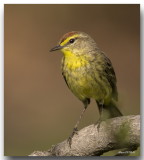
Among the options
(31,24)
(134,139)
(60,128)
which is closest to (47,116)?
(60,128)

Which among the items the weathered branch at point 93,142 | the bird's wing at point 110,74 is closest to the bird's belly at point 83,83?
the bird's wing at point 110,74

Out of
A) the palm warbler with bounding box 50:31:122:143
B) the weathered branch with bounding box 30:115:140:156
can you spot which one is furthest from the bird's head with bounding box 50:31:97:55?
the weathered branch with bounding box 30:115:140:156

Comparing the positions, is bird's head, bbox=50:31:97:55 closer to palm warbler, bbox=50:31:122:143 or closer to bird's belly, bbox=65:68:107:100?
palm warbler, bbox=50:31:122:143

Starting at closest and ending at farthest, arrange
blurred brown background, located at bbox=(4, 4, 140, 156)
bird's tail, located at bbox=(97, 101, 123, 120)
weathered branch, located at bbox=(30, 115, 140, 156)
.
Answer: weathered branch, located at bbox=(30, 115, 140, 156) → bird's tail, located at bbox=(97, 101, 123, 120) → blurred brown background, located at bbox=(4, 4, 140, 156)

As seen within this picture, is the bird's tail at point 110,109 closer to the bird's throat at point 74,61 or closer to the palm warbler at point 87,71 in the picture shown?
the palm warbler at point 87,71

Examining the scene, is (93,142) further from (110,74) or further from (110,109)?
(110,74)

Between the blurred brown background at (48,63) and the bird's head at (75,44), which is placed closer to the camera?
the bird's head at (75,44)

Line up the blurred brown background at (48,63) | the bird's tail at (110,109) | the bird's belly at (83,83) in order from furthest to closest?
1. the blurred brown background at (48,63)
2. the bird's tail at (110,109)
3. the bird's belly at (83,83)
